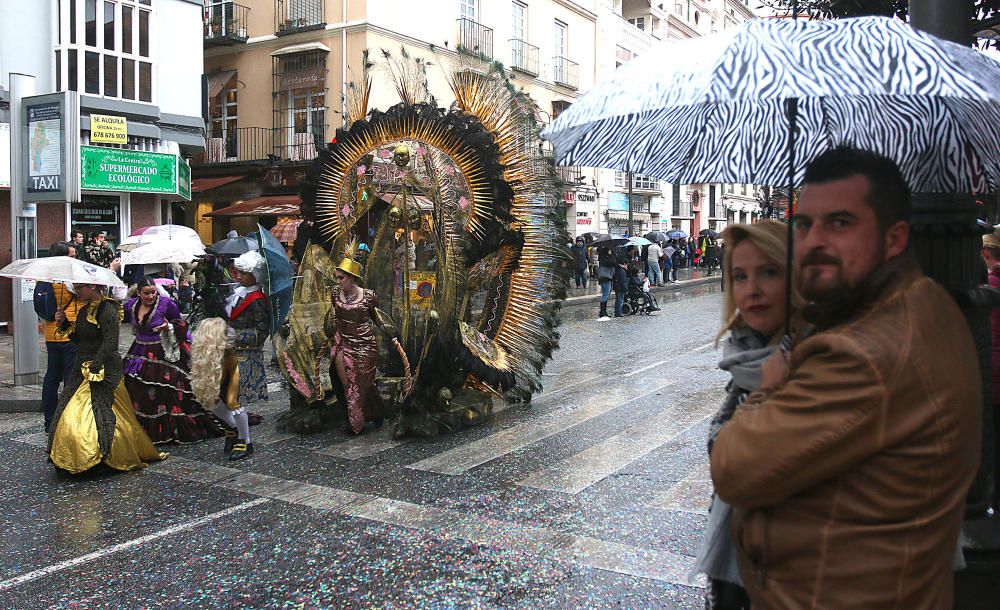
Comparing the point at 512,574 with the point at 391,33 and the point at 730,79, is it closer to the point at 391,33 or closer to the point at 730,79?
the point at 730,79

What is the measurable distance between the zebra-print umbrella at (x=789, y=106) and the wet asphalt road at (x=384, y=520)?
208 cm

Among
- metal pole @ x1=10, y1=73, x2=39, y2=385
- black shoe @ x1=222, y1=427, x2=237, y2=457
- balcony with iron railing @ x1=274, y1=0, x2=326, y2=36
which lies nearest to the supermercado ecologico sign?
metal pole @ x1=10, y1=73, x2=39, y2=385

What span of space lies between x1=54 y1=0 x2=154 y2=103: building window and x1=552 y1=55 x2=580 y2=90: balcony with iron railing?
1624cm

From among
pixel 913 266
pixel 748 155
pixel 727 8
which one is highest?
pixel 727 8

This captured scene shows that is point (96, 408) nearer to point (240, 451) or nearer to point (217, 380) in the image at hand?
point (217, 380)

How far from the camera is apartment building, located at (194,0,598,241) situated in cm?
2428

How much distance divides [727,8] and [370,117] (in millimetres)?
51323

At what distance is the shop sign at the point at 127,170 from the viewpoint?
1703 cm

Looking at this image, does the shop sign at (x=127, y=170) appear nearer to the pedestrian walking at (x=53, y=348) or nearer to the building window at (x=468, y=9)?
the pedestrian walking at (x=53, y=348)

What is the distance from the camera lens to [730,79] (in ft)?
6.77

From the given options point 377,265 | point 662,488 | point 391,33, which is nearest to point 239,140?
point 391,33

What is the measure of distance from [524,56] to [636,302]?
14353 mm

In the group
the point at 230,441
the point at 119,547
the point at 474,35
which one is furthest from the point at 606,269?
the point at 119,547

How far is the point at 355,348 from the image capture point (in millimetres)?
7516
